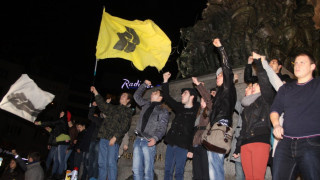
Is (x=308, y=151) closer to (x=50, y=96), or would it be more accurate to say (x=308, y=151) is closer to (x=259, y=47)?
(x=259, y=47)

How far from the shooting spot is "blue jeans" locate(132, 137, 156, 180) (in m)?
6.57

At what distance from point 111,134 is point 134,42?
2.93 m

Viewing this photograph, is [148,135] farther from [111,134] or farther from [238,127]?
[238,127]

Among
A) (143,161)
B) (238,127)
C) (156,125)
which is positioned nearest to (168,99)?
(156,125)

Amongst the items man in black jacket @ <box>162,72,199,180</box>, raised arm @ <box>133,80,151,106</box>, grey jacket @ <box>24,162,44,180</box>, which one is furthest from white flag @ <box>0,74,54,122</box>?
man in black jacket @ <box>162,72,199,180</box>

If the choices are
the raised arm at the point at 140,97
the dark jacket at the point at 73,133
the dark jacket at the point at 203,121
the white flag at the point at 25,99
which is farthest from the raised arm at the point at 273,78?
the dark jacket at the point at 73,133

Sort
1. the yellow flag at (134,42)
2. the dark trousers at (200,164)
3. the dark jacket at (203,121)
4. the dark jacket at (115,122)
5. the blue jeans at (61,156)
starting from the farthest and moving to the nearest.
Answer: the blue jeans at (61,156), the yellow flag at (134,42), the dark jacket at (115,122), the dark jacket at (203,121), the dark trousers at (200,164)

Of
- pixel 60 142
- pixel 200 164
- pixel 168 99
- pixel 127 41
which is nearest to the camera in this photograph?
pixel 200 164

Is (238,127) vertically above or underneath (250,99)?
underneath

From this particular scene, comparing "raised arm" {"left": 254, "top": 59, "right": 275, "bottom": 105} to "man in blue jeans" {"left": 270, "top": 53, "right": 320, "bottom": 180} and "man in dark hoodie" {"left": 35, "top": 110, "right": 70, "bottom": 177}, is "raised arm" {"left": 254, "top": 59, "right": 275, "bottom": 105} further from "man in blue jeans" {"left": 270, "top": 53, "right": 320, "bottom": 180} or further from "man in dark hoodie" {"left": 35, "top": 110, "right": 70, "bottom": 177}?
"man in dark hoodie" {"left": 35, "top": 110, "right": 70, "bottom": 177}

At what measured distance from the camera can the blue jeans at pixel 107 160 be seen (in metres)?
7.20

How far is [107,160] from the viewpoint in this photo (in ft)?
24.3

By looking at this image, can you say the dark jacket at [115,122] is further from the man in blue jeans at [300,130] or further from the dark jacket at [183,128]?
the man in blue jeans at [300,130]

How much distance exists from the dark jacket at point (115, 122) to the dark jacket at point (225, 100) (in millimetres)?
2750
